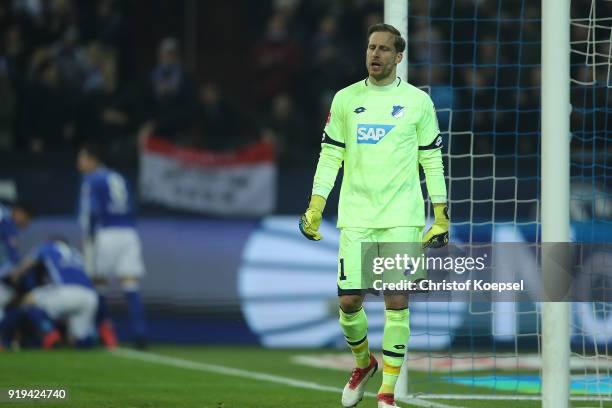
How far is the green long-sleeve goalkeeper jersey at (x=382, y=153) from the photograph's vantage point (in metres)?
7.11

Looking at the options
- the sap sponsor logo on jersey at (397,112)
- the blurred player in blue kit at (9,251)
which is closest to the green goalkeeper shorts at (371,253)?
the sap sponsor logo on jersey at (397,112)

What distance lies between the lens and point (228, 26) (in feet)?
54.0

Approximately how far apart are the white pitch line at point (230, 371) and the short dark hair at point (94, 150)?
1.94 m

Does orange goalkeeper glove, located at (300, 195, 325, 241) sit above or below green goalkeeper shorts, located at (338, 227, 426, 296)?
above

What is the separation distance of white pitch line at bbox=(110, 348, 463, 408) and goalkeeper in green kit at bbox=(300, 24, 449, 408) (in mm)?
946

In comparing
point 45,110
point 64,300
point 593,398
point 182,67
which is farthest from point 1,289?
point 593,398

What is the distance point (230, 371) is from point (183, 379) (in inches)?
40.2

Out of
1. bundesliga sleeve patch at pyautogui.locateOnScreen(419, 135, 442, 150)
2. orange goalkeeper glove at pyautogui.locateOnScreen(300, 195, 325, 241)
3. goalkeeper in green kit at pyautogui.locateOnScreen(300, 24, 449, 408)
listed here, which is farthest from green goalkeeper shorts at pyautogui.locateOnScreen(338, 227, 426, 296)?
bundesliga sleeve patch at pyautogui.locateOnScreen(419, 135, 442, 150)

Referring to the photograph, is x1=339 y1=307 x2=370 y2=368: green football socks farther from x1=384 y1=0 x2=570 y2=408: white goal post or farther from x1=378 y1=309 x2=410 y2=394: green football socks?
x1=384 y1=0 x2=570 y2=408: white goal post

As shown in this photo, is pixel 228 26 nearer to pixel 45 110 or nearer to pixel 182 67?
pixel 182 67

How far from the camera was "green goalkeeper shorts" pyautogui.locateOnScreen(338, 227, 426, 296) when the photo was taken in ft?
23.1

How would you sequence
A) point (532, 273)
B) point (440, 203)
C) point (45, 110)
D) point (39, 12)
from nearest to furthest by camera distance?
point (440, 203)
point (532, 273)
point (45, 110)
point (39, 12)

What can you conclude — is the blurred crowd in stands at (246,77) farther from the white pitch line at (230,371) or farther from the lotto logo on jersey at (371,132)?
the lotto logo on jersey at (371,132)

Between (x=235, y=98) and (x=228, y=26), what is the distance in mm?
922
